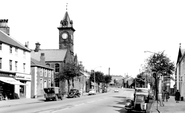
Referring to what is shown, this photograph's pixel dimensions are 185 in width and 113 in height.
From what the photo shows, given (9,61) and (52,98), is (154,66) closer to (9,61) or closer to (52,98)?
(52,98)

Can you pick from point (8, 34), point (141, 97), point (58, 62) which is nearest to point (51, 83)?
point (58, 62)

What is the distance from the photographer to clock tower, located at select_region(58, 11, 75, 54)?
8669cm

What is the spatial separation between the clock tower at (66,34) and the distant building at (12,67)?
41229mm

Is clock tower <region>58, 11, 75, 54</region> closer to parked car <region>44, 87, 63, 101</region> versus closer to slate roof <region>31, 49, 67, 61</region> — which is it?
slate roof <region>31, 49, 67, 61</region>

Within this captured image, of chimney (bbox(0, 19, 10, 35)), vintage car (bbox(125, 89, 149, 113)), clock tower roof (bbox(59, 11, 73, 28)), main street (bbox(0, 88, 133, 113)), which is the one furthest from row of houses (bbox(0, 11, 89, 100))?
clock tower roof (bbox(59, 11, 73, 28))

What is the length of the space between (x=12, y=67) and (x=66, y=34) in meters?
48.7

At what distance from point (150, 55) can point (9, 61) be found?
22.9 meters

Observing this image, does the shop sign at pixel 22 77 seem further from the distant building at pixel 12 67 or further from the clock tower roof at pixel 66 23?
the clock tower roof at pixel 66 23

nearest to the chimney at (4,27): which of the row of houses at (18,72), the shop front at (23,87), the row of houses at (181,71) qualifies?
the row of houses at (18,72)

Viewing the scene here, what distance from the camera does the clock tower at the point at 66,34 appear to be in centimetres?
8669

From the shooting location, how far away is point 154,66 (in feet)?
141

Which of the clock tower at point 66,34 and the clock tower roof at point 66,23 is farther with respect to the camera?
the clock tower roof at point 66,23

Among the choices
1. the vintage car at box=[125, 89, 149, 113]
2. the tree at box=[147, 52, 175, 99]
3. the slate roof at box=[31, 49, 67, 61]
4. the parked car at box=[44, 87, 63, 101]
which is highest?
the slate roof at box=[31, 49, 67, 61]

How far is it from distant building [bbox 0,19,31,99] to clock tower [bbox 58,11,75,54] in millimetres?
41229
